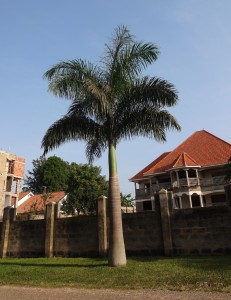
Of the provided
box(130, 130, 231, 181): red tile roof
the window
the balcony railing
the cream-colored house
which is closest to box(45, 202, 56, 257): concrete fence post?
the cream-colored house

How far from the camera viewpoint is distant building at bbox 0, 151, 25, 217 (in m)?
43.5

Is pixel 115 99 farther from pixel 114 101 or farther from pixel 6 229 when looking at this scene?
pixel 6 229

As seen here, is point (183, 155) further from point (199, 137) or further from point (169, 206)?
point (169, 206)

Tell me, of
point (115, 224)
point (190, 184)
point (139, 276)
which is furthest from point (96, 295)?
point (190, 184)

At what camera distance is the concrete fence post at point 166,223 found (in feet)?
43.2

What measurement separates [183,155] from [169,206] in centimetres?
1793

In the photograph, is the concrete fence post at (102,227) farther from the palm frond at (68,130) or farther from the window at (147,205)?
the window at (147,205)

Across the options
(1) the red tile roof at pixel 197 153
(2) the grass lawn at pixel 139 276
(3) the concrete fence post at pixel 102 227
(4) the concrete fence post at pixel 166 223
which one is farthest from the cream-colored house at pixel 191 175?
(2) the grass lawn at pixel 139 276

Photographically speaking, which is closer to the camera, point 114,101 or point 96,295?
point 96,295

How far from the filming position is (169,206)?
13.7 m

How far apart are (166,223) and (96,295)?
23.3 ft

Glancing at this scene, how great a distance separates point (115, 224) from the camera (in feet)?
35.5

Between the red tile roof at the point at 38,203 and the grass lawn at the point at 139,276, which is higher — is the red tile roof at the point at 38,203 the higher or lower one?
the higher one

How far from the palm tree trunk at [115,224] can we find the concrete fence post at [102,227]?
12.4 ft
